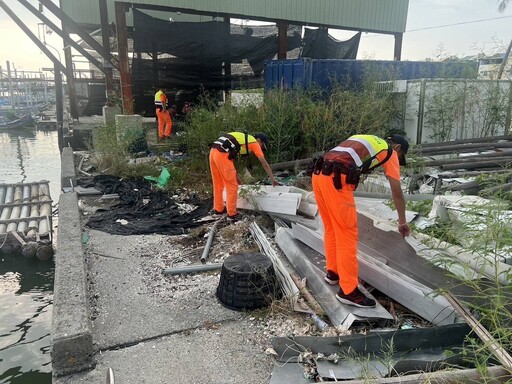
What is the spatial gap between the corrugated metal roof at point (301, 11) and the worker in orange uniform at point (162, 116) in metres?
2.55

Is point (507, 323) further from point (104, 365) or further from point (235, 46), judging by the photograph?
point (235, 46)

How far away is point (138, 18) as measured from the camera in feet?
36.8

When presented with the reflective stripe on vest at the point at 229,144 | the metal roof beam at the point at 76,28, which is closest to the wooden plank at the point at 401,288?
the reflective stripe on vest at the point at 229,144

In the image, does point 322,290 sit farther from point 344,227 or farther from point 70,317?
point 70,317

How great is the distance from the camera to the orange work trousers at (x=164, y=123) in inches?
451

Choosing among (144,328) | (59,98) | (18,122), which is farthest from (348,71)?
(18,122)

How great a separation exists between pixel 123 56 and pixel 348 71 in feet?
19.1

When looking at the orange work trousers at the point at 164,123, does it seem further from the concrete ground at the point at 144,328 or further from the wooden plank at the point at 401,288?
the wooden plank at the point at 401,288

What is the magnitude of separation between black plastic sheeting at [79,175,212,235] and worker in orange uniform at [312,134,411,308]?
303cm

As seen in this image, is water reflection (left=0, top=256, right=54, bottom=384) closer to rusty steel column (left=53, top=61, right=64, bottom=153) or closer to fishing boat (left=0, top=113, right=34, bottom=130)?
rusty steel column (left=53, top=61, right=64, bottom=153)

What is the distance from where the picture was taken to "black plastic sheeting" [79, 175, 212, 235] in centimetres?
596

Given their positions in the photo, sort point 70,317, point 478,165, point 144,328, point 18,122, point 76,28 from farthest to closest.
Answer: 1. point 18,122
2. point 76,28
3. point 478,165
4. point 144,328
5. point 70,317

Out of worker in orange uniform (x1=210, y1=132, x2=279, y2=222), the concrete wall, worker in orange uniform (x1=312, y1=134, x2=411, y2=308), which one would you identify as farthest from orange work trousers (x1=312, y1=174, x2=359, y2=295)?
worker in orange uniform (x1=210, y1=132, x2=279, y2=222)

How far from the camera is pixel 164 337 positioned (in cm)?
335
